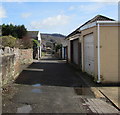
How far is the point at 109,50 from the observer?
377 inches

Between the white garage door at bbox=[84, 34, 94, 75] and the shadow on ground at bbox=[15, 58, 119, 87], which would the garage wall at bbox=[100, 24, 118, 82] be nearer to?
the shadow on ground at bbox=[15, 58, 119, 87]

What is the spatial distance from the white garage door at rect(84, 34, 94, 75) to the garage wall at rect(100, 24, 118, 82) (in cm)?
141

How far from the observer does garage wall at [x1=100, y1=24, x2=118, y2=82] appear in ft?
31.3

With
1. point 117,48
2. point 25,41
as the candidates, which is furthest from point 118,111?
point 25,41

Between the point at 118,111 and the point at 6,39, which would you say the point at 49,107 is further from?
the point at 6,39

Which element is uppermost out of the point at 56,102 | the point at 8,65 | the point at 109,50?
the point at 109,50

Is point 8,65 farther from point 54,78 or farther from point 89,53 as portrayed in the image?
point 89,53

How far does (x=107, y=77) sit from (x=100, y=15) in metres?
5.85

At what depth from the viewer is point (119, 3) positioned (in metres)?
10.6

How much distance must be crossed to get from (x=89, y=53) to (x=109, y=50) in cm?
234

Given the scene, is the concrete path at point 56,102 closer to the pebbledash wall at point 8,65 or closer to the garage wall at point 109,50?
the pebbledash wall at point 8,65

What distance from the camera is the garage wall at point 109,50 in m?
9.54

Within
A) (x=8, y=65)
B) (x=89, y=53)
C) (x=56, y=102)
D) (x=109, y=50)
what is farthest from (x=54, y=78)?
(x=56, y=102)

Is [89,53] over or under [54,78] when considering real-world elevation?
over
